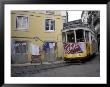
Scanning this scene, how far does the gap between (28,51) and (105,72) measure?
0.64 meters

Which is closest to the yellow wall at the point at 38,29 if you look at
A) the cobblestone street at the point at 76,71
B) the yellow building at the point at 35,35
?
the yellow building at the point at 35,35

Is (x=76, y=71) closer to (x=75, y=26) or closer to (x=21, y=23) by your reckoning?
(x=75, y=26)

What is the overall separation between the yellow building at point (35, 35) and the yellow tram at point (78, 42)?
0.18ft

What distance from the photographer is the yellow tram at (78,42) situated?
5.89m

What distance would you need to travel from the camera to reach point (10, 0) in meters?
5.80

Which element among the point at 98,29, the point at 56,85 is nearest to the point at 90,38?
the point at 98,29

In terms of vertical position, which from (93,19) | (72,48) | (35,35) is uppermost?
(93,19)

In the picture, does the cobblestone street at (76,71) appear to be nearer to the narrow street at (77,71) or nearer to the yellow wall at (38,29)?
the narrow street at (77,71)

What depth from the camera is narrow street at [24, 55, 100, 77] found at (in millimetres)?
5836

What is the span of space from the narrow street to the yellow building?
0.34 ft

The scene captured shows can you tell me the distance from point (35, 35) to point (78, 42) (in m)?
0.36

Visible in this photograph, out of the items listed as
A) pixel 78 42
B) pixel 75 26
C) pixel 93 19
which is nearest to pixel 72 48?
pixel 78 42

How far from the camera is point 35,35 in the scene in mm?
5848

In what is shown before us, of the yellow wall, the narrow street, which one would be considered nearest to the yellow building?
the yellow wall
